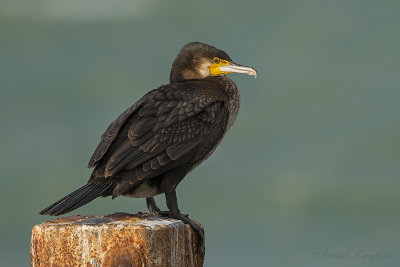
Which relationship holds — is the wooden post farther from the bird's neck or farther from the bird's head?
the bird's head

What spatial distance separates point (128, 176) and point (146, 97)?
0.94m

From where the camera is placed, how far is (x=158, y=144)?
223 inches

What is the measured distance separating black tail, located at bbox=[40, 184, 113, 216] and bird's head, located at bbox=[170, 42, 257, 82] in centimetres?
191

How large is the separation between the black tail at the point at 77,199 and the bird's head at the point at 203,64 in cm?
191

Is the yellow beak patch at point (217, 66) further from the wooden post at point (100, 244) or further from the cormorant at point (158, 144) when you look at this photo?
the wooden post at point (100, 244)

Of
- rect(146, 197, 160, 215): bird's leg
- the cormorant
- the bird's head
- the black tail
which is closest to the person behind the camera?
the black tail

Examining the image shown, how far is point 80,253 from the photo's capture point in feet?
13.6

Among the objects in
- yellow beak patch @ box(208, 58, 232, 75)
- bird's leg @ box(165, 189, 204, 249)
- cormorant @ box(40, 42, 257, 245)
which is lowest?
bird's leg @ box(165, 189, 204, 249)

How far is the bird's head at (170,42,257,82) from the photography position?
6861 millimetres

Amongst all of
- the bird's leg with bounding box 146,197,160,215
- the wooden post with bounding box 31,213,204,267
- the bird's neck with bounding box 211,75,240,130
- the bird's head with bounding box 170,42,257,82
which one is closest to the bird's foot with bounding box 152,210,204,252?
the bird's leg with bounding box 146,197,160,215

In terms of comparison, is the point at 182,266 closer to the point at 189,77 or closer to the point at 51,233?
the point at 51,233

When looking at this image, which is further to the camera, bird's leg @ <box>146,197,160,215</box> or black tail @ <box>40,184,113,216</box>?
bird's leg @ <box>146,197,160,215</box>

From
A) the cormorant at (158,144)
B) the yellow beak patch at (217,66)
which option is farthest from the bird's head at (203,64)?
the cormorant at (158,144)

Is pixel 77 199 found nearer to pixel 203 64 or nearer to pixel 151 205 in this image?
pixel 151 205
